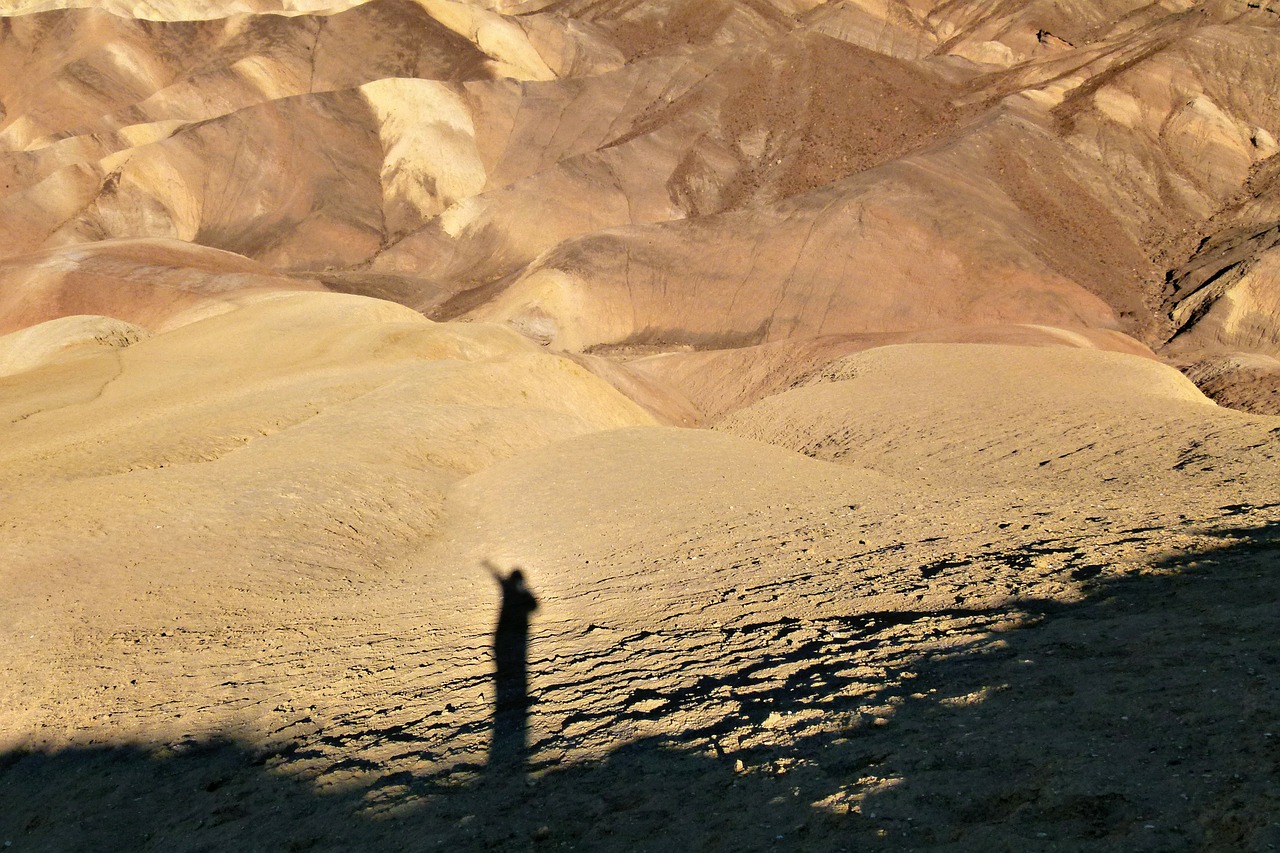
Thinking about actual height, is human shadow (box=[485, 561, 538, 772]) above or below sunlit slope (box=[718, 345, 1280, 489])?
below

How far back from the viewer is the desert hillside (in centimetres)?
527

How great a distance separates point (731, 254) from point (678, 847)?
41519 mm

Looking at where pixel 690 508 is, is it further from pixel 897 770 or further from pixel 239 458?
pixel 897 770

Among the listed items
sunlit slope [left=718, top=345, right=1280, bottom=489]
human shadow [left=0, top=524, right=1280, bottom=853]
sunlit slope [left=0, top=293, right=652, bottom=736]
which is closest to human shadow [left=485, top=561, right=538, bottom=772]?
human shadow [left=0, top=524, right=1280, bottom=853]

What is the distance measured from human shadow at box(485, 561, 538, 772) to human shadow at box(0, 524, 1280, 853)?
0.15 ft

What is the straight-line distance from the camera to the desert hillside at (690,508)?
527 cm

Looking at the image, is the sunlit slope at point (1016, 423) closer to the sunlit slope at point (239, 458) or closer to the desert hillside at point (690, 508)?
the desert hillside at point (690, 508)

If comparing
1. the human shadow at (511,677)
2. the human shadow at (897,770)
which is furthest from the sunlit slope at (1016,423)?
the human shadow at (511,677)

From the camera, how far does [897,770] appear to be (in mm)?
4898

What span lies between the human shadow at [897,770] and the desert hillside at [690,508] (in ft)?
0.10

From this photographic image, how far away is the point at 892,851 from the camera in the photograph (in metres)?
4.21

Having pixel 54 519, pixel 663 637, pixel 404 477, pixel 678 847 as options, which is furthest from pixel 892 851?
pixel 404 477

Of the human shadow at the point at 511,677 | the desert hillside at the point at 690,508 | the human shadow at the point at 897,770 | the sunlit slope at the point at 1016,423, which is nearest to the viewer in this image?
the human shadow at the point at 897,770

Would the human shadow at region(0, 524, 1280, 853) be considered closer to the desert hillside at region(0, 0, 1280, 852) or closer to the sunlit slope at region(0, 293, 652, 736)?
the desert hillside at region(0, 0, 1280, 852)
